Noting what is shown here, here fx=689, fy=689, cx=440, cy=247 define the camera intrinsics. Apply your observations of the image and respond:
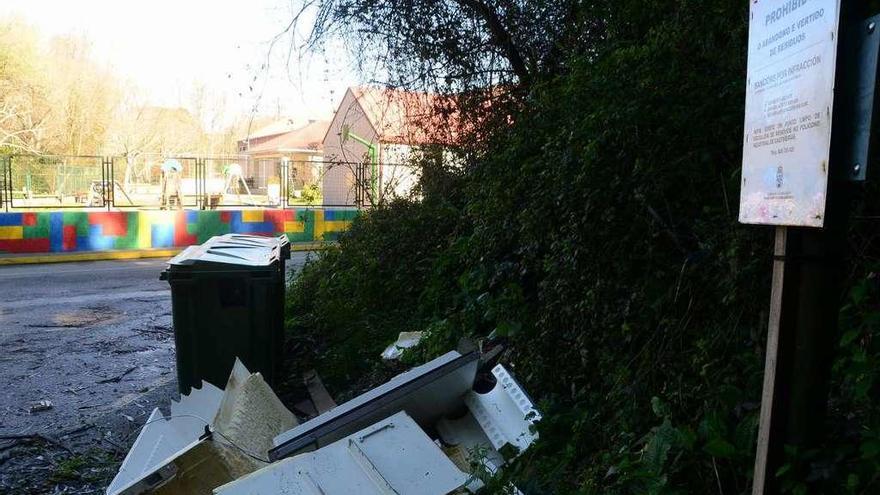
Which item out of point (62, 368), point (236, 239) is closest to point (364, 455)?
point (236, 239)

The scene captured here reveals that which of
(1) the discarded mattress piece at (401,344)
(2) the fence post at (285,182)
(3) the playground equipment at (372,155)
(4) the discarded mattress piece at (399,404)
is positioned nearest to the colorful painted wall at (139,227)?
(2) the fence post at (285,182)

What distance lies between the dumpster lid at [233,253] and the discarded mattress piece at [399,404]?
2219 mm

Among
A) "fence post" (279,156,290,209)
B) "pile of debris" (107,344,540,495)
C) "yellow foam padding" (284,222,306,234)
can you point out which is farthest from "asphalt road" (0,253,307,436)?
"fence post" (279,156,290,209)

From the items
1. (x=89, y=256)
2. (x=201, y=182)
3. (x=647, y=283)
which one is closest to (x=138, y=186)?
(x=201, y=182)

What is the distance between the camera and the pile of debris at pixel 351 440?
8.80 ft

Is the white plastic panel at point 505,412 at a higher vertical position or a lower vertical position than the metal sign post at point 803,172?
lower

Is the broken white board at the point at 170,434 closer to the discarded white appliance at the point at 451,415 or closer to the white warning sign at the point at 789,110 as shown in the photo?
the discarded white appliance at the point at 451,415

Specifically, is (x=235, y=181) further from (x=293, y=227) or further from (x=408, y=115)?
(x=408, y=115)

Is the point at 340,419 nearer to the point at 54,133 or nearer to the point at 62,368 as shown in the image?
the point at 62,368

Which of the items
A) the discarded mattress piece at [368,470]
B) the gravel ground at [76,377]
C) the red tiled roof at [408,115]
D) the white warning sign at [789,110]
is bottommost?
the gravel ground at [76,377]

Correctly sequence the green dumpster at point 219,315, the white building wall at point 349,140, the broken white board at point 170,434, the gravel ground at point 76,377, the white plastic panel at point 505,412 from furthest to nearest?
1. the white building wall at point 349,140
2. the green dumpster at point 219,315
3. the gravel ground at point 76,377
4. the broken white board at point 170,434
5. the white plastic panel at point 505,412

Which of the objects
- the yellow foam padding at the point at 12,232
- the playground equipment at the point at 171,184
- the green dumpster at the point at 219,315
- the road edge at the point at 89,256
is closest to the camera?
the green dumpster at the point at 219,315

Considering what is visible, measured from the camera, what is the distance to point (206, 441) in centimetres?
302

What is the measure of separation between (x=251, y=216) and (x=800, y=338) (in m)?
17.1
